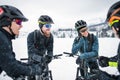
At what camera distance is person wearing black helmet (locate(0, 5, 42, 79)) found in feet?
10.0

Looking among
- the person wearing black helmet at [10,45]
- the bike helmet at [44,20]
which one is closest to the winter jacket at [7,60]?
the person wearing black helmet at [10,45]

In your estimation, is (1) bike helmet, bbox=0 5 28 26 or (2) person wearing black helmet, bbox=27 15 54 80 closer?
(1) bike helmet, bbox=0 5 28 26

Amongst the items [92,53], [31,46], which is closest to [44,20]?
[31,46]

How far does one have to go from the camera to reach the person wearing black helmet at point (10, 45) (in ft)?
10.0

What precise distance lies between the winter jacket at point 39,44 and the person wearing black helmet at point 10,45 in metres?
2.54

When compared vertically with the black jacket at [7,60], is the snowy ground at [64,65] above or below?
below

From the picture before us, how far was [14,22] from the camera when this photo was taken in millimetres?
3596

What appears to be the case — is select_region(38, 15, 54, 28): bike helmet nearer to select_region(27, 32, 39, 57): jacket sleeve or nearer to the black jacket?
select_region(27, 32, 39, 57): jacket sleeve

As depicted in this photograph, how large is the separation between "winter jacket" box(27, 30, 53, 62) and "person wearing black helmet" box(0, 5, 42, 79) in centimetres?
254

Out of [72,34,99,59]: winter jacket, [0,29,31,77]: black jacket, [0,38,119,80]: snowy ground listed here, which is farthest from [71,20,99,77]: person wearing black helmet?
[0,29,31,77]: black jacket

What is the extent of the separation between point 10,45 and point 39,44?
3.14 meters

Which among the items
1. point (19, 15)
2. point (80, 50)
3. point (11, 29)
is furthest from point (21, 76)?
point (80, 50)

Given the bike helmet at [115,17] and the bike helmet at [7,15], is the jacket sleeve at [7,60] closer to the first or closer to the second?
the bike helmet at [7,15]

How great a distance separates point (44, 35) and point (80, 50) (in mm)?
1162
